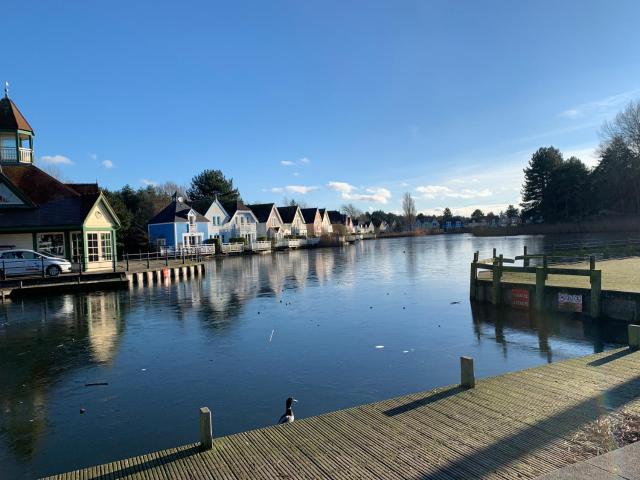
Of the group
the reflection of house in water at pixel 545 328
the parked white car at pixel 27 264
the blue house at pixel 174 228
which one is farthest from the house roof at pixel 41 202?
the reflection of house in water at pixel 545 328

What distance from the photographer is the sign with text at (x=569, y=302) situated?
17.0 metres

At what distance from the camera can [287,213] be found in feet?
316

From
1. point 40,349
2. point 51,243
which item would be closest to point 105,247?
point 51,243

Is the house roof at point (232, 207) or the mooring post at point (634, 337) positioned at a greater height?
the house roof at point (232, 207)

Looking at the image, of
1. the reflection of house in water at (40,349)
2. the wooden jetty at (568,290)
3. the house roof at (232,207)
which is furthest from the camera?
the house roof at (232,207)

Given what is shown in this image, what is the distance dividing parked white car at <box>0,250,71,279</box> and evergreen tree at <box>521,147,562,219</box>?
283ft

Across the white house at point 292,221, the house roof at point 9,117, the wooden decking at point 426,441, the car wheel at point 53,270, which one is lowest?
the wooden decking at point 426,441

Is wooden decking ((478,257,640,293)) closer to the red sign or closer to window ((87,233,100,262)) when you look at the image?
the red sign

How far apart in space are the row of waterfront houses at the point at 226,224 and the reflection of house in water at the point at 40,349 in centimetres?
3257

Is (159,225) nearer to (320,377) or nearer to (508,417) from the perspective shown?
(320,377)

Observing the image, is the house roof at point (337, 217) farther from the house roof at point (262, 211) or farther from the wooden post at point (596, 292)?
the wooden post at point (596, 292)

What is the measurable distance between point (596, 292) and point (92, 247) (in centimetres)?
3198

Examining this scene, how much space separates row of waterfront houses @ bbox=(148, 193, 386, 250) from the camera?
59272 millimetres

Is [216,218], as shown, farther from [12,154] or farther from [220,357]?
[220,357]
